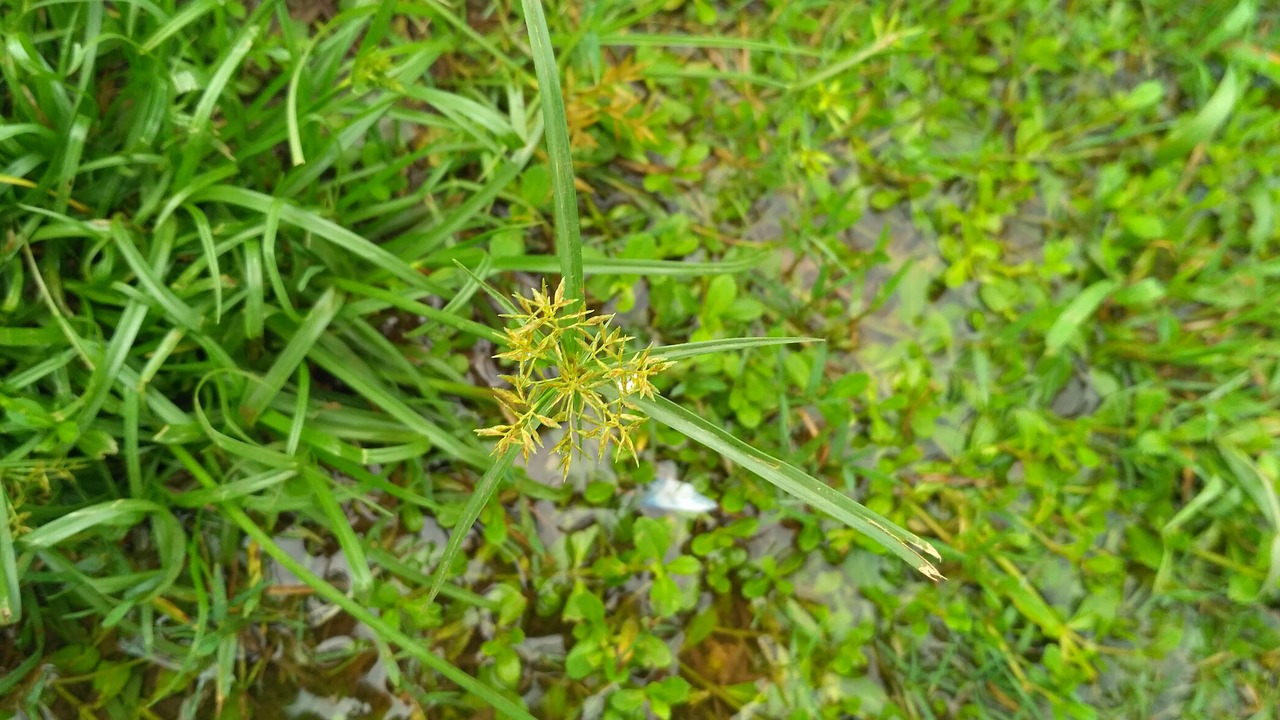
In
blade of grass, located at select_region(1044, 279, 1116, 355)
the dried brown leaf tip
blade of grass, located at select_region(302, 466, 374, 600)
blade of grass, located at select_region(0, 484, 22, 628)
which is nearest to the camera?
the dried brown leaf tip

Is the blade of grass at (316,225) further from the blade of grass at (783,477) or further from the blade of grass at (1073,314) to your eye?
the blade of grass at (1073,314)

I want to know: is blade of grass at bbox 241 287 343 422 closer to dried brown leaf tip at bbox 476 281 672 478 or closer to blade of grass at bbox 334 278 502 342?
blade of grass at bbox 334 278 502 342

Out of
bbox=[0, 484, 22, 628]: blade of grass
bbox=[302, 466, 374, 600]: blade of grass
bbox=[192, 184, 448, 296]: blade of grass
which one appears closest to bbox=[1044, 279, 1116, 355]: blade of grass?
bbox=[192, 184, 448, 296]: blade of grass

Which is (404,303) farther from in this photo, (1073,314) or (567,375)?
(1073,314)

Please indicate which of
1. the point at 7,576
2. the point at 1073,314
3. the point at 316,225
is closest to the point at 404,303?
the point at 316,225

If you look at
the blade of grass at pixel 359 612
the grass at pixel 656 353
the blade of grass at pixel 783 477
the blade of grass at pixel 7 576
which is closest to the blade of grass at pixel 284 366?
the grass at pixel 656 353

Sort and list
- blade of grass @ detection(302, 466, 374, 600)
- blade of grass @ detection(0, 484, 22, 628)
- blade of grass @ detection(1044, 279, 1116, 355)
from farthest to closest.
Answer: blade of grass @ detection(1044, 279, 1116, 355) → blade of grass @ detection(302, 466, 374, 600) → blade of grass @ detection(0, 484, 22, 628)

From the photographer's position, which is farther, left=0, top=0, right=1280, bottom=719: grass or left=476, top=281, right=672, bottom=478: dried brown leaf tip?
left=0, top=0, right=1280, bottom=719: grass

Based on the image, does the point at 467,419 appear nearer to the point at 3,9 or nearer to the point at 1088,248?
the point at 3,9

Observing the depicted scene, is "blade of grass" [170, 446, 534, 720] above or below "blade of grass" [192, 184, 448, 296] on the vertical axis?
below
